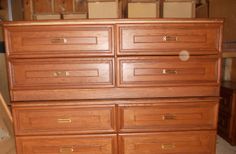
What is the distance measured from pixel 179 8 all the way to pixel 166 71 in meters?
0.71

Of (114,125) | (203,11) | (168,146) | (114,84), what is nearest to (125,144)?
(114,125)

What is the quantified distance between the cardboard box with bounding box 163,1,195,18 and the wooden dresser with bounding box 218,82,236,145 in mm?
803

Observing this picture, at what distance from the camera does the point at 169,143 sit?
128 centimetres

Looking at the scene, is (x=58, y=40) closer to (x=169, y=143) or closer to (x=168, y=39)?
(x=168, y=39)

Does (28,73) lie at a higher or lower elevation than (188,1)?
lower

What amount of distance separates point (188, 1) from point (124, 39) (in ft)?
2.71

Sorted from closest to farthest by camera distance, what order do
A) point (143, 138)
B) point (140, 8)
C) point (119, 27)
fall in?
1. point (119, 27)
2. point (143, 138)
3. point (140, 8)

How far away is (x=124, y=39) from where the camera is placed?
116 cm

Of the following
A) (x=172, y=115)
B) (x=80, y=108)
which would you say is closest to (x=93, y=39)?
(x=80, y=108)

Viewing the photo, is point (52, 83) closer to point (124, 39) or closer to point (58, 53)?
point (58, 53)

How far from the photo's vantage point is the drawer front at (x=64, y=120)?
1.21 metres

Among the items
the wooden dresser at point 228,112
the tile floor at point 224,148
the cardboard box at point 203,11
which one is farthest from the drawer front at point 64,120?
the cardboard box at point 203,11

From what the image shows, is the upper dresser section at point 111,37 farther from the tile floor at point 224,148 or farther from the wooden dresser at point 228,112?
the tile floor at point 224,148

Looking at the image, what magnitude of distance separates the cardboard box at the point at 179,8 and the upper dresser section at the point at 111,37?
51 cm
